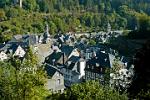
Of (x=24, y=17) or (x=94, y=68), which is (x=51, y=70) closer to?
(x=94, y=68)

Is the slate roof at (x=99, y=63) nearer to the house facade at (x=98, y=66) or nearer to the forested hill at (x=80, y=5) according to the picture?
the house facade at (x=98, y=66)

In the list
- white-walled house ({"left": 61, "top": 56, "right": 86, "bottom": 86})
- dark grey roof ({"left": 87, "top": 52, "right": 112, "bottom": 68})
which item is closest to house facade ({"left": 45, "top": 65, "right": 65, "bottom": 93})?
white-walled house ({"left": 61, "top": 56, "right": 86, "bottom": 86})

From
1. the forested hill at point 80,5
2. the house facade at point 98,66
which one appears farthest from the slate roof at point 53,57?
the forested hill at point 80,5

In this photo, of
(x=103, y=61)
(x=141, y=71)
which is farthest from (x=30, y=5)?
(x=141, y=71)

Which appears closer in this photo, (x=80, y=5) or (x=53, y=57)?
(x=53, y=57)

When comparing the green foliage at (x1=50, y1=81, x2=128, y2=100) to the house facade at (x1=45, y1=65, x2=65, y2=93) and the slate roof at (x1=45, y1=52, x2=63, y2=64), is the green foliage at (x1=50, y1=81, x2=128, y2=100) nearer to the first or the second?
the house facade at (x1=45, y1=65, x2=65, y2=93)

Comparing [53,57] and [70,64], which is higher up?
[70,64]

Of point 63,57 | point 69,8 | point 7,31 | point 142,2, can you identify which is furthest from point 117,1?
point 63,57

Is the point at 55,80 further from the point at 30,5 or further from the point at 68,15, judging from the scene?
the point at 30,5
